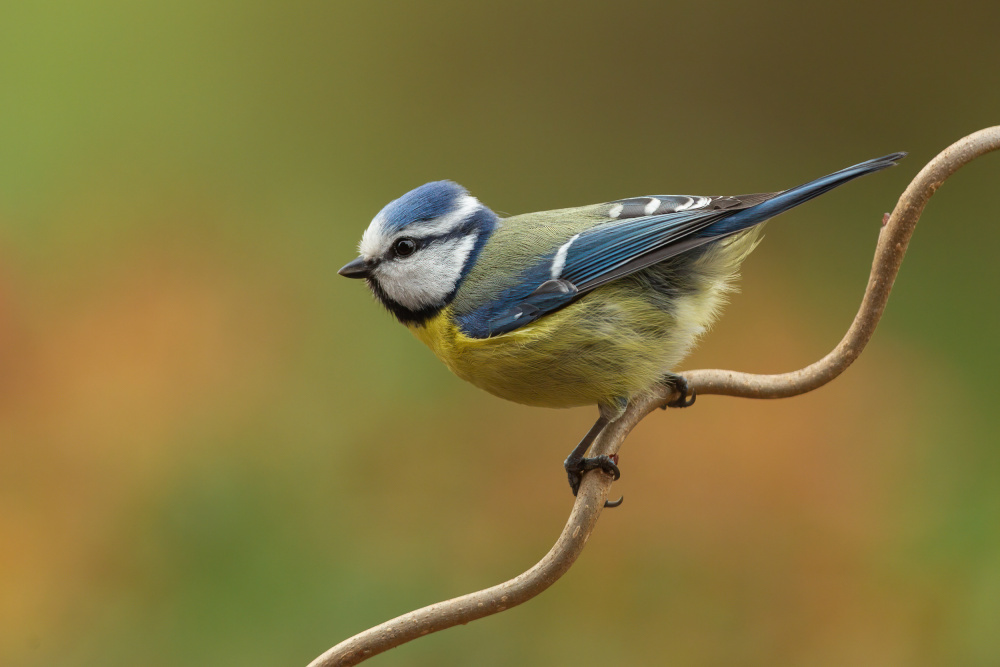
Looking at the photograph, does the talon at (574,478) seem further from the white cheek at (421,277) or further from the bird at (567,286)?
the white cheek at (421,277)

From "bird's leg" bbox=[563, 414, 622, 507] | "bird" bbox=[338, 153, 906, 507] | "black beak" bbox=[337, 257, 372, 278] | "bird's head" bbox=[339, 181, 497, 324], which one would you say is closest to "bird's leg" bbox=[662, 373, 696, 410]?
"bird" bbox=[338, 153, 906, 507]

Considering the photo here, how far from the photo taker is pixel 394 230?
4.43 ft

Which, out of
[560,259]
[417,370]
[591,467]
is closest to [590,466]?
[591,467]

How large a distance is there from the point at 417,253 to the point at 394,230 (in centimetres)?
5

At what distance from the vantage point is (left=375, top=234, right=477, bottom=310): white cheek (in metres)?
1.36

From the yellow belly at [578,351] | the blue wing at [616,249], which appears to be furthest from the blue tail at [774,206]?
the yellow belly at [578,351]

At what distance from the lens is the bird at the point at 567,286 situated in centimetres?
131

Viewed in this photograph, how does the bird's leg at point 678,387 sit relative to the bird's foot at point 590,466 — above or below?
above

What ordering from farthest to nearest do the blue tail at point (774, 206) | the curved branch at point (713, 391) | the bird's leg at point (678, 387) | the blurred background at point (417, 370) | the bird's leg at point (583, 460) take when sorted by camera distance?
the blurred background at point (417, 370)
the bird's leg at point (678, 387)
the bird's leg at point (583, 460)
the blue tail at point (774, 206)
the curved branch at point (713, 391)

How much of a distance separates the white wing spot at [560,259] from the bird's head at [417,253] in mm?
125

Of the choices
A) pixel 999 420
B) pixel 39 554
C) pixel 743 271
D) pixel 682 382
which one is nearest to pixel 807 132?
pixel 743 271

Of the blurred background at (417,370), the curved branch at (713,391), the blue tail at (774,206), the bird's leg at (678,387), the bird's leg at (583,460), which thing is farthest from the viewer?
the blurred background at (417,370)

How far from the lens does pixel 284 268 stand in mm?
2455

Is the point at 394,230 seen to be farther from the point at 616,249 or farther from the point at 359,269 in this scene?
the point at 616,249
